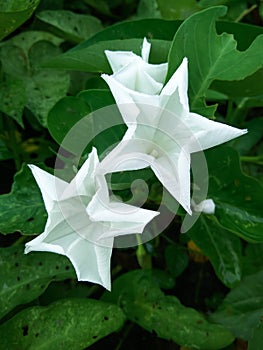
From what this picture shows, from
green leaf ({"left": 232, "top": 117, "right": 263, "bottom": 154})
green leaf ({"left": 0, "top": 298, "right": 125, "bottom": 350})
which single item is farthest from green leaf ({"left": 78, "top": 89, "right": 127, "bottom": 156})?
green leaf ({"left": 232, "top": 117, "right": 263, "bottom": 154})

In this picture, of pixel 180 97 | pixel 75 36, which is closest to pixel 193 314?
Answer: pixel 180 97

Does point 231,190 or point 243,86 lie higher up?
point 243,86

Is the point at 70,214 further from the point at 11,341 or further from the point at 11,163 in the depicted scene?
the point at 11,163

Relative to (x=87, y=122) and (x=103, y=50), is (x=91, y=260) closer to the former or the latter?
(x=87, y=122)

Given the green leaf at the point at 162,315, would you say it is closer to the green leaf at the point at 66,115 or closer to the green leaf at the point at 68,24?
the green leaf at the point at 66,115

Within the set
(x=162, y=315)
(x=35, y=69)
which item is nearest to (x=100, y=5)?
(x=35, y=69)
